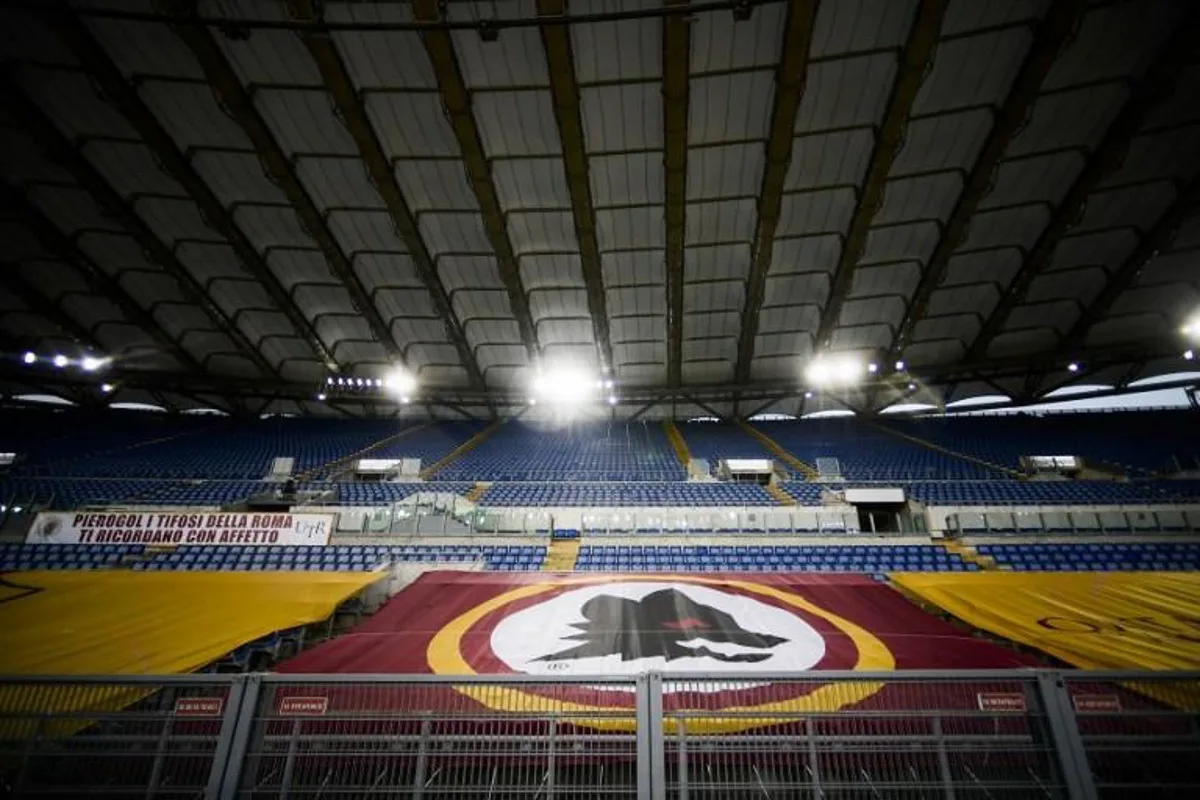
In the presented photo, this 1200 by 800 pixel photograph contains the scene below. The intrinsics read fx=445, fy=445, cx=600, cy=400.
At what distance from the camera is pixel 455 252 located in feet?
54.2

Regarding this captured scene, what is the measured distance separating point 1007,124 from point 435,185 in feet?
53.4

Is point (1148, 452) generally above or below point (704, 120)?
below

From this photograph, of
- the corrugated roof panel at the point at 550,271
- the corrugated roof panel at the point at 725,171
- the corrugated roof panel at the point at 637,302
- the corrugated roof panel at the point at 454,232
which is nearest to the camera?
the corrugated roof panel at the point at 725,171

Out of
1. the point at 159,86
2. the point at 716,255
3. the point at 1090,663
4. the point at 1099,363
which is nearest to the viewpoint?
the point at 1090,663

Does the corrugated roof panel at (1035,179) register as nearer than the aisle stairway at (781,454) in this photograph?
Yes

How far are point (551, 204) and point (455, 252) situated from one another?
14.0 feet

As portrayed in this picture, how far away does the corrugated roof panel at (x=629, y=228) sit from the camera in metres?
15.0

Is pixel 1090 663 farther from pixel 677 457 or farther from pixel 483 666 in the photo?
pixel 677 457

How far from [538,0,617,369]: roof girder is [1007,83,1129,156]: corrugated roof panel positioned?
40.3 feet

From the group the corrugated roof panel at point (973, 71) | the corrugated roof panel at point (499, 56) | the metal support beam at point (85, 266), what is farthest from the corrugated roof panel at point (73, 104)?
the corrugated roof panel at point (973, 71)

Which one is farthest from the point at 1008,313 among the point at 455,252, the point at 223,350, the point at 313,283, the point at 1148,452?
the point at 223,350

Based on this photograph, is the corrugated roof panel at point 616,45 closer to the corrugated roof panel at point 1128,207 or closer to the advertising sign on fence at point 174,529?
the advertising sign on fence at point 174,529

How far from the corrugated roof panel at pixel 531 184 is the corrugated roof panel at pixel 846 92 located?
706 cm

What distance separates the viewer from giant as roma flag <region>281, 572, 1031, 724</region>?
3990 mm
